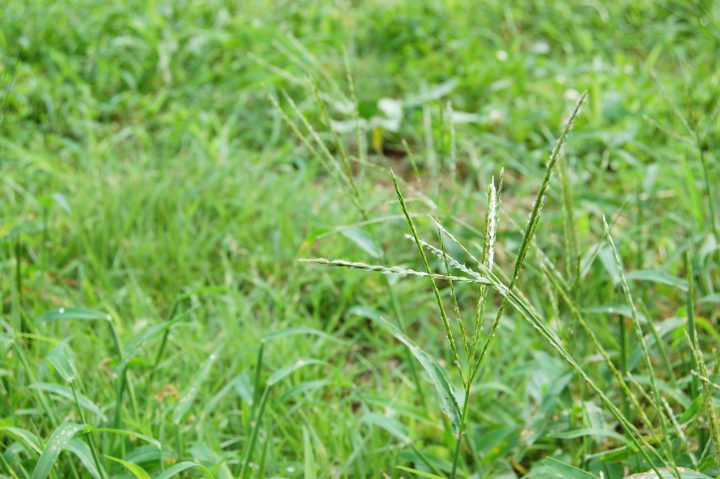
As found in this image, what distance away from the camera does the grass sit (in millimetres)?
1435

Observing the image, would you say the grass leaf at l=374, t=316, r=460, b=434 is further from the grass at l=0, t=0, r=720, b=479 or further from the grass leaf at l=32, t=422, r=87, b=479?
the grass leaf at l=32, t=422, r=87, b=479

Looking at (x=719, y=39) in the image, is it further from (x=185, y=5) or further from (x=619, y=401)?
(x=185, y=5)

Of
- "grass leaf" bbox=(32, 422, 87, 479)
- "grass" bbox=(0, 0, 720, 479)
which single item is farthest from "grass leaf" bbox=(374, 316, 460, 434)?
"grass leaf" bbox=(32, 422, 87, 479)

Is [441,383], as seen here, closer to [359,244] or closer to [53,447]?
[359,244]

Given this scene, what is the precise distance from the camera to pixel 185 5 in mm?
3920

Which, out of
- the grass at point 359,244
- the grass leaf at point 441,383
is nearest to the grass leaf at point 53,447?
the grass at point 359,244

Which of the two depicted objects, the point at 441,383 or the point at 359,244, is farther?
the point at 359,244

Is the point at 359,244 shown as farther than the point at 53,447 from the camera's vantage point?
Yes

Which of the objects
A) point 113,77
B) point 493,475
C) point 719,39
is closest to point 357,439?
point 493,475

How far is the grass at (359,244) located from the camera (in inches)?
56.5

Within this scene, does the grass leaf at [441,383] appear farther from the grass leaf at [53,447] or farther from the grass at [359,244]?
the grass leaf at [53,447]

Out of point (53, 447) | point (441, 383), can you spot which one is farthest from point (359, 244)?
point (53, 447)

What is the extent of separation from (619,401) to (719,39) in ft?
5.28

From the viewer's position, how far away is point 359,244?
154 cm
